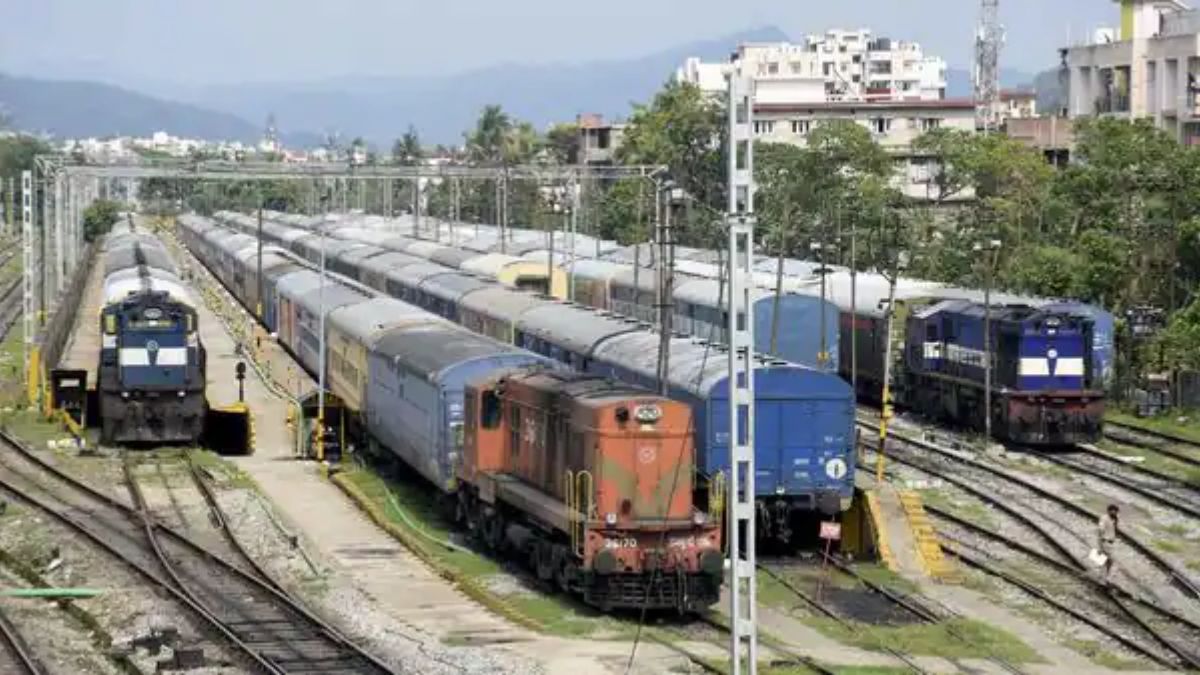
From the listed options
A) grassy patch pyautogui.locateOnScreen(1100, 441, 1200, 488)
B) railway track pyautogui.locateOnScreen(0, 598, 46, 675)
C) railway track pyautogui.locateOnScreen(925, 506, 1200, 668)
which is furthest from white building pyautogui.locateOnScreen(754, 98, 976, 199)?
railway track pyautogui.locateOnScreen(0, 598, 46, 675)

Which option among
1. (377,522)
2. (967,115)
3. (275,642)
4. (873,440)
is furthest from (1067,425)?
(967,115)

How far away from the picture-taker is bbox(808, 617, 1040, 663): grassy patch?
24656 millimetres

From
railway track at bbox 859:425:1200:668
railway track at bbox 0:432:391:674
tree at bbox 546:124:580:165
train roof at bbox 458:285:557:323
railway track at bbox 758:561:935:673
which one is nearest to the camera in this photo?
railway track at bbox 0:432:391:674

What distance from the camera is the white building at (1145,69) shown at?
302 feet

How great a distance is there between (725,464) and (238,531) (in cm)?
953

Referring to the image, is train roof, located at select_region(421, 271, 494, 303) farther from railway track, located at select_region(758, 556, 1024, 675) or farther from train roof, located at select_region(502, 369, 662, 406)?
railway track, located at select_region(758, 556, 1024, 675)

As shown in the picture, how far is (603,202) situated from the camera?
363 ft

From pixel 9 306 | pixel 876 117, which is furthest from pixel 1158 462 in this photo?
pixel 876 117

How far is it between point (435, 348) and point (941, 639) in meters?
13.6

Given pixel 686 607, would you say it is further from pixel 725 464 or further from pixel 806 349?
pixel 806 349

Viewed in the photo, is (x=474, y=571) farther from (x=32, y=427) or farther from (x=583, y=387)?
(x=32, y=427)

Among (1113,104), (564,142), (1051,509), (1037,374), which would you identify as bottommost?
(1051,509)

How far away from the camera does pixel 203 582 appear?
29438mm

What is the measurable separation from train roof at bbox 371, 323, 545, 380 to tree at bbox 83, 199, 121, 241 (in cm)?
11573
